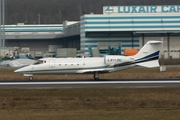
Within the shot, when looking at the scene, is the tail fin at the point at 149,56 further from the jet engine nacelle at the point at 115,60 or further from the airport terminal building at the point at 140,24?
the airport terminal building at the point at 140,24

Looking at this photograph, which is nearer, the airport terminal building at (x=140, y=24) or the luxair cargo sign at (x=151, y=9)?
the airport terminal building at (x=140, y=24)

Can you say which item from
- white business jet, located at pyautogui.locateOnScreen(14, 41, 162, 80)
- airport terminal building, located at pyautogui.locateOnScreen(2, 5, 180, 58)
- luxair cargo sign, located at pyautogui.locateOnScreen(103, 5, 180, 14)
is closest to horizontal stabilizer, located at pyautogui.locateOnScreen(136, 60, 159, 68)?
white business jet, located at pyautogui.locateOnScreen(14, 41, 162, 80)

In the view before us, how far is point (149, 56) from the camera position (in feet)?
151

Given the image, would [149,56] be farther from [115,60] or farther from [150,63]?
[115,60]

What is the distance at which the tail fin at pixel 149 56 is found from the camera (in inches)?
1809

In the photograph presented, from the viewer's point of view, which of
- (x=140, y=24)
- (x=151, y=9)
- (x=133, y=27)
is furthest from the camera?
(x=151, y=9)

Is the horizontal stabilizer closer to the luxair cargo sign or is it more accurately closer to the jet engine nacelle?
the jet engine nacelle

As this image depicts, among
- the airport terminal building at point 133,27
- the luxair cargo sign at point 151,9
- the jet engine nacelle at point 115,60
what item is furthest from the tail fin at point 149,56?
the luxair cargo sign at point 151,9

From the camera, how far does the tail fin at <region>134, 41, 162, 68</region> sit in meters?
45.9

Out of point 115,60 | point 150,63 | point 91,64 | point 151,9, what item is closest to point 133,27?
point 151,9

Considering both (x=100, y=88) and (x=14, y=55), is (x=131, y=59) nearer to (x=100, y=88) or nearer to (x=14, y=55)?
(x=100, y=88)

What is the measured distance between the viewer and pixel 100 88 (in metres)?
35.2

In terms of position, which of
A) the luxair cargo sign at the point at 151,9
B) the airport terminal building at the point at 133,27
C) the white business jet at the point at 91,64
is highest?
the luxair cargo sign at the point at 151,9

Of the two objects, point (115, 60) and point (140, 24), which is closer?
point (115, 60)
